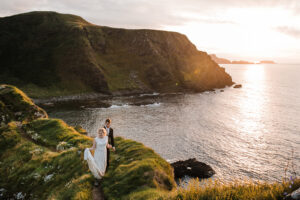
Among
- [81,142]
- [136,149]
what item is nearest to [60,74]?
[81,142]

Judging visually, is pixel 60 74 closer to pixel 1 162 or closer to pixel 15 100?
pixel 15 100

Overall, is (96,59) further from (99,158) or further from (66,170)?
(99,158)

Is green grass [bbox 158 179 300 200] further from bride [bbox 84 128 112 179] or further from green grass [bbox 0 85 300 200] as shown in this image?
bride [bbox 84 128 112 179]

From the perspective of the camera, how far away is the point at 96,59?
451 feet

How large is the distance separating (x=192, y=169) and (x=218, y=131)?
84.9 feet

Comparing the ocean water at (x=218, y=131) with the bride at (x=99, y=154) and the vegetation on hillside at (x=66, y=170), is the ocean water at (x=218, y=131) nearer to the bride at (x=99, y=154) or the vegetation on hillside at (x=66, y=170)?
the vegetation on hillside at (x=66, y=170)

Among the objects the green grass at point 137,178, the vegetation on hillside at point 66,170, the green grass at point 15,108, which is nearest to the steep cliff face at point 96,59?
the green grass at point 15,108

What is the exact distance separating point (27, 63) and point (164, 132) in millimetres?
113433

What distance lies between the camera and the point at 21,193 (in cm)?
1493

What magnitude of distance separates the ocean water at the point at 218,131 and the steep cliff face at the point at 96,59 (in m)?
42.0

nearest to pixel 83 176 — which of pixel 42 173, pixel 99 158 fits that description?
pixel 99 158

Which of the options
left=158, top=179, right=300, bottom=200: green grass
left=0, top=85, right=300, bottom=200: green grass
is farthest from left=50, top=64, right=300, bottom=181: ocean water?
left=158, top=179, right=300, bottom=200: green grass

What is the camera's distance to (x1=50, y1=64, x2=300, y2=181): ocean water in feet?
127

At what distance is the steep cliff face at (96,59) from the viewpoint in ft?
394
